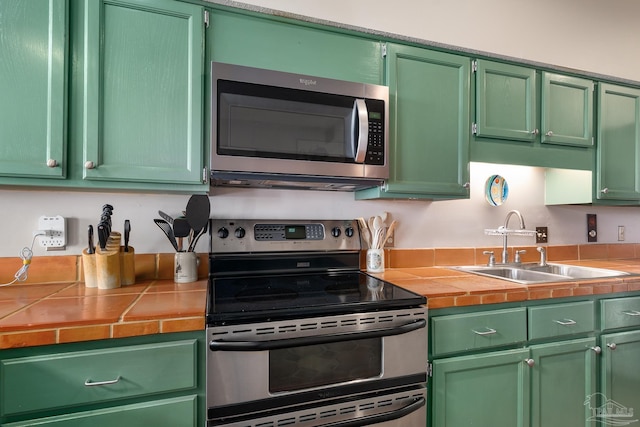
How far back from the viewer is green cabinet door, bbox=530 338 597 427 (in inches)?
53.6

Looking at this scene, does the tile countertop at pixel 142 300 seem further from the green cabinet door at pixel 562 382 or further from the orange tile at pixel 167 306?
the green cabinet door at pixel 562 382

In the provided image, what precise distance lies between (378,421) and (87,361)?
3.03ft

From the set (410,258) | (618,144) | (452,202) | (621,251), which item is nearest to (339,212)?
(410,258)

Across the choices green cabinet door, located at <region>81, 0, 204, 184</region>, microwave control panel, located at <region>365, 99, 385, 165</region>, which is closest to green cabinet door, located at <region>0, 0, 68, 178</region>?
green cabinet door, located at <region>81, 0, 204, 184</region>

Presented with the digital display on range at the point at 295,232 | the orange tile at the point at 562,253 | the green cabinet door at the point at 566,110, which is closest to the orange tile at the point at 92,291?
the digital display on range at the point at 295,232

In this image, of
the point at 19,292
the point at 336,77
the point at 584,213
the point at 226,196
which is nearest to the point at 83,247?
the point at 19,292

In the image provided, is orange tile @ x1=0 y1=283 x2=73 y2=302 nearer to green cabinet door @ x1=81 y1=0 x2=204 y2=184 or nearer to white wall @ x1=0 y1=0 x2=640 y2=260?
white wall @ x1=0 y1=0 x2=640 y2=260

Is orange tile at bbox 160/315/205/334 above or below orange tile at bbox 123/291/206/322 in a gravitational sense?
below

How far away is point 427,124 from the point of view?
1579mm

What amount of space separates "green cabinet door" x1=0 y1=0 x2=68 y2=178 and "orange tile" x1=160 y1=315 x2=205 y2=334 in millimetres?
688

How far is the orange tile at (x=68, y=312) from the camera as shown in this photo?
0.85m

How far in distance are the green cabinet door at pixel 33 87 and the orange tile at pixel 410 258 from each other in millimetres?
1553

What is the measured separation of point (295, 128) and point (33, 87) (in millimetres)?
925

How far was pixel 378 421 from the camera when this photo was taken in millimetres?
1114
